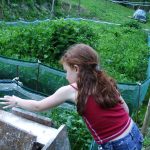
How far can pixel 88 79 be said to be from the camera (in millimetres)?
2816

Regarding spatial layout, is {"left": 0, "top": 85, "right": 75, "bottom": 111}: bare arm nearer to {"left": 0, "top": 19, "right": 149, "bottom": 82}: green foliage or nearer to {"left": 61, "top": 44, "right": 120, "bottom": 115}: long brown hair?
{"left": 61, "top": 44, "right": 120, "bottom": 115}: long brown hair

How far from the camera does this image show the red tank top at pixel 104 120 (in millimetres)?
2826

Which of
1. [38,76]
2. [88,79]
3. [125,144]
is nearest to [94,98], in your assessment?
[88,79]

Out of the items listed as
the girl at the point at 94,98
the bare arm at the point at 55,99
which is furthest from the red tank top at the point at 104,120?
the bare arm at the point at 55,99

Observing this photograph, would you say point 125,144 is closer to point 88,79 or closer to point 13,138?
point 88,79

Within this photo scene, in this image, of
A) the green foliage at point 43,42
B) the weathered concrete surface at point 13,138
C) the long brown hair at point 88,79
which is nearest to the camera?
the long brown hair at point 88,79

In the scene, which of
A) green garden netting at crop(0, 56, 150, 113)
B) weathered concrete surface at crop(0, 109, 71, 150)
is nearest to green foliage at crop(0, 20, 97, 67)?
green garden netting at crop(0, 56, 150, 113)

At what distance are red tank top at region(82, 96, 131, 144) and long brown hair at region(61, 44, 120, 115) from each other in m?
0.04

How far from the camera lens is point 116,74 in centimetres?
894

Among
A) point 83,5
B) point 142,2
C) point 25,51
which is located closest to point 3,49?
point 25,51

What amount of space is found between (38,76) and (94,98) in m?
3.62

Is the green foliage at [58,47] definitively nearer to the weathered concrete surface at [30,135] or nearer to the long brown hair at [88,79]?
the weathered concrete surface at [30,135]

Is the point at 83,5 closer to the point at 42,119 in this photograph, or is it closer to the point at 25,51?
the point at 25,51

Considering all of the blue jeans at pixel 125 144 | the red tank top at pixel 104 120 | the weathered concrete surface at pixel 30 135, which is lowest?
the weathered concrete surface at pixel 30 135
